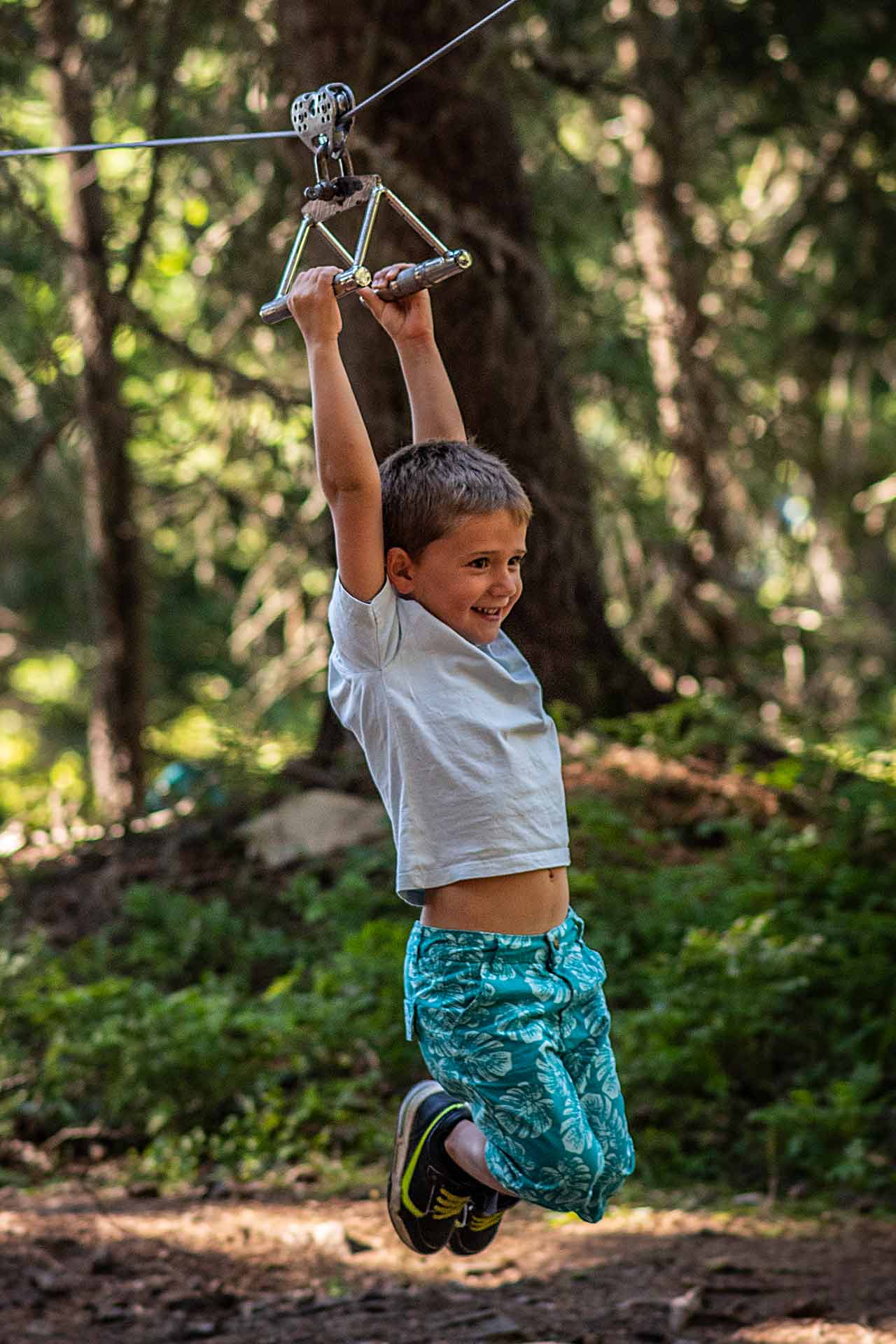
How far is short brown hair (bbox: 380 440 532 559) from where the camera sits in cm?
278

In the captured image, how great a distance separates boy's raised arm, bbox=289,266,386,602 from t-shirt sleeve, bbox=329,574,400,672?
3cm

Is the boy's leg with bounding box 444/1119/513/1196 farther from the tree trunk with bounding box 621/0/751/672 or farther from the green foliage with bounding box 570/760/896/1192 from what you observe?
the tree trunk with bounding box 621/0/751/672

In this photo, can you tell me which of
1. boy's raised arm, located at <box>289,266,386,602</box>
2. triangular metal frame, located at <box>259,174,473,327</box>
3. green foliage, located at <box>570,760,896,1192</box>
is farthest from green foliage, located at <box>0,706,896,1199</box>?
triangular metal frame, located at <box>259,174,473,327</box>

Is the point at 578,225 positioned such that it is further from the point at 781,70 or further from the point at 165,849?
the point at 165,849

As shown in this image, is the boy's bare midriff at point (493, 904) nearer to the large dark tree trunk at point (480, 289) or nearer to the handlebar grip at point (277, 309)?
the handlebar grip at point (277, 309)

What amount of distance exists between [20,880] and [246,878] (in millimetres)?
1288

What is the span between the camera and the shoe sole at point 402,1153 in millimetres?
3258

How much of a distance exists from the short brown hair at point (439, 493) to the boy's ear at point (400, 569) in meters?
0.01

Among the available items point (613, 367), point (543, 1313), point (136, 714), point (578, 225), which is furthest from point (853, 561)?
point (543, 1313)

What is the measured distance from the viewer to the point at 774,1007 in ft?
16.5

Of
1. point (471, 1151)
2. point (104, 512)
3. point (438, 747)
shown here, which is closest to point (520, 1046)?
point (471, 1151)

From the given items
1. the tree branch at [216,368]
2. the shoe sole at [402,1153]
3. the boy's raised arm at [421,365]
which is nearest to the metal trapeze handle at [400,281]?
the boy's raised arm at [421,365]

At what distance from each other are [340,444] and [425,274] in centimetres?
37

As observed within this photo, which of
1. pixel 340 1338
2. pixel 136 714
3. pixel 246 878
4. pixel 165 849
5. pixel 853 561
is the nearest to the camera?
pixel 340 1338
